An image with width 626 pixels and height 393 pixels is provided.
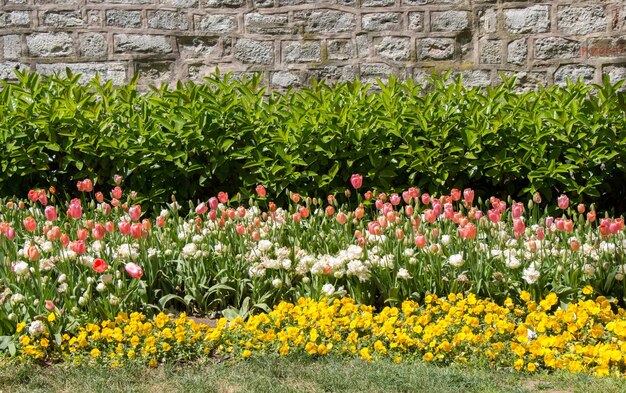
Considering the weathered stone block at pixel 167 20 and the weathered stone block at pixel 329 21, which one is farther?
the weathered stone block at pixel 167 20

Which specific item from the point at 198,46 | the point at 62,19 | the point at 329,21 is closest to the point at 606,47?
the point at 329,21

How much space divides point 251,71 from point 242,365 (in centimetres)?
469

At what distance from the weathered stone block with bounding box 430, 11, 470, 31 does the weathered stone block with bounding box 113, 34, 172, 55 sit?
242 cm

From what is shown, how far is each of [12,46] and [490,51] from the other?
14.4 feet

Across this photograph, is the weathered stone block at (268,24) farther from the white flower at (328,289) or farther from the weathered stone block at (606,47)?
the white flower at (328,289)

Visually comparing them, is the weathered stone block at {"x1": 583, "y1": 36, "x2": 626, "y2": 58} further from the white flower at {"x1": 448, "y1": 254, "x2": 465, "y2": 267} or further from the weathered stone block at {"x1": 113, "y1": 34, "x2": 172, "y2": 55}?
the white flower at {"x1": 448, "y1": 254, "x2": 465, "y2": 267}

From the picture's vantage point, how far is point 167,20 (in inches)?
316

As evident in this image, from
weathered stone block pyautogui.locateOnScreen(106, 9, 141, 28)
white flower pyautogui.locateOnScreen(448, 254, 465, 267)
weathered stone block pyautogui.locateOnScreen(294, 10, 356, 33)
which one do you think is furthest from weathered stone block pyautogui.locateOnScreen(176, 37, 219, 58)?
white flower pyautogui.locateOnScreen(448, 254, 465, 267)

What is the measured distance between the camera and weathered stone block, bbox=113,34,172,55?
8.07 metres

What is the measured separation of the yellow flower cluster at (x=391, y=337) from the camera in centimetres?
381

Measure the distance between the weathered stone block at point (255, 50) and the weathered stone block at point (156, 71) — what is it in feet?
2.19

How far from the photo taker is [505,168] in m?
6.23

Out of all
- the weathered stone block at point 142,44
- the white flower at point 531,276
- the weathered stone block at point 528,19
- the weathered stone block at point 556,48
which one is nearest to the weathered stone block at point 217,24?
the weathered stone block at point 142,44

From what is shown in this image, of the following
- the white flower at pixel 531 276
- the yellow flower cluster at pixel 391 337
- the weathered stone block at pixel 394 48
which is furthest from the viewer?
the weathered stone block at pixel 394 48
